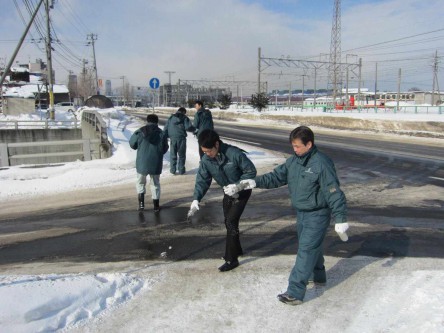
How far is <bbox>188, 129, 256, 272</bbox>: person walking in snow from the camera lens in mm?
4473

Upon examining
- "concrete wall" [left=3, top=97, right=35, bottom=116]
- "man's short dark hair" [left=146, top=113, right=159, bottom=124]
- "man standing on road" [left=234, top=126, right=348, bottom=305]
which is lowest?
"man standing on road" [left=234, top=126, right=348, bottom=305]

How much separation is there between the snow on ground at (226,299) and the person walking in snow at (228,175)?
32 cm

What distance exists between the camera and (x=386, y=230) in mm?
6168

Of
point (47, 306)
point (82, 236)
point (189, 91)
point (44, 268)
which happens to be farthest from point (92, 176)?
point (189, 91)

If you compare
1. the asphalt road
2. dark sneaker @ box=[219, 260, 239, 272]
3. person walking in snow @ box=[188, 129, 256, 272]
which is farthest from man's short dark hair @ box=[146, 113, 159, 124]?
dark sneaker @ box=[219, 260, 239, 272]

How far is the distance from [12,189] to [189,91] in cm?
10238

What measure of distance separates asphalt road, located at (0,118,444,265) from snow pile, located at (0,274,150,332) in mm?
929

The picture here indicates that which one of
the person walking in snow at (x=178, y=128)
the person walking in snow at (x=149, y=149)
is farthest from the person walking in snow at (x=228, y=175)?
the person walking in snow at (x=178, y=128)

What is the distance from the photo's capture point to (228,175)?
4.57 m

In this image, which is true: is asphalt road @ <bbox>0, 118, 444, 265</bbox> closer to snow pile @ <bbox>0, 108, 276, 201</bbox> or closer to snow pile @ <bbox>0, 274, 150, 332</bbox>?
snow pile @ <bbox>0, 274, 150, 332</bbox>

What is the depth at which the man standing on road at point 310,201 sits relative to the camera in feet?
11.9

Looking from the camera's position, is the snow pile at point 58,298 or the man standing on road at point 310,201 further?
the man standing on road at point 310,201

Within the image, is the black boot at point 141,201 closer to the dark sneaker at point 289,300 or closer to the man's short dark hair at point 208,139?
the man's short dark hair at point 208,139

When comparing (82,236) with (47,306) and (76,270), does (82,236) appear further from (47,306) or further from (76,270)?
(47,306)
